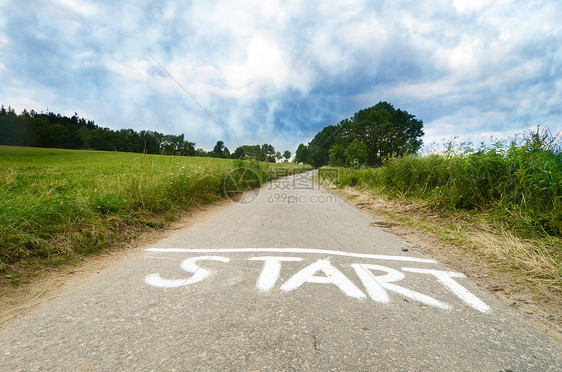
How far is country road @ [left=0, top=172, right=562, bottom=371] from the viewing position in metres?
1.38

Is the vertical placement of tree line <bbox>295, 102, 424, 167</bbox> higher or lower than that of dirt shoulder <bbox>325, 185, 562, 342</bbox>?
higher

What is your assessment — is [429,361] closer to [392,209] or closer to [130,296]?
[130,296]

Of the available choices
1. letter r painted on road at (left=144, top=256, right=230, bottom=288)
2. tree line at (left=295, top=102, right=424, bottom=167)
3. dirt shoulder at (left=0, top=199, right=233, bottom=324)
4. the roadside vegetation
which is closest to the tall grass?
the roadside vegetation

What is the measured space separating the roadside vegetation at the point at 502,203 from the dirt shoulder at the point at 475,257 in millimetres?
25

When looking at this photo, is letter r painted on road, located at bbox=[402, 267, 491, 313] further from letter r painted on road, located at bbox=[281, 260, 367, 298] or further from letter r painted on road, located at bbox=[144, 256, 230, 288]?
letter r painted on road, located at bbox=[144, 256, 230, 288]

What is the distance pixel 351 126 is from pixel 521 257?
45.1m

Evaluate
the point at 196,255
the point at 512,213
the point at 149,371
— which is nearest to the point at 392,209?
the point at 512,213

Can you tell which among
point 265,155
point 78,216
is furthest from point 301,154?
point 78,216

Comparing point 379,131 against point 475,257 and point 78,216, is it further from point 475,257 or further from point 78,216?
point 78,216

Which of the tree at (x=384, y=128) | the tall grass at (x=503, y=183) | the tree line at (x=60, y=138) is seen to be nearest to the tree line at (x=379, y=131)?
the tree at (x=384, y=128)

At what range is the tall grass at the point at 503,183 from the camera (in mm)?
3459

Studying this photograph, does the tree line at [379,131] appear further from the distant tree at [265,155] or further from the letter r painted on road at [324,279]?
the letter r painted on road at [324,279]

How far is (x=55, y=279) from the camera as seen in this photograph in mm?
2465

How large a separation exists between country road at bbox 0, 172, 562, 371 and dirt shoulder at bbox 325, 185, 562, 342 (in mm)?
170
